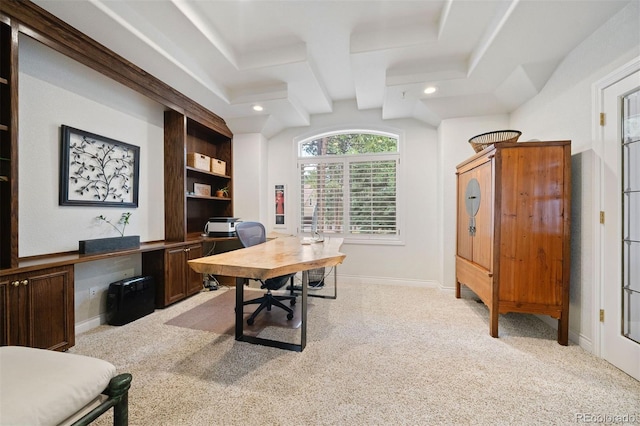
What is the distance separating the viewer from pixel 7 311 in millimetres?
1658

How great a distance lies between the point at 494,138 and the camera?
2.69 m

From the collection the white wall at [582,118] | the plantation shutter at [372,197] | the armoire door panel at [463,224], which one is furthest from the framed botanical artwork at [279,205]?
the white wall at [582,118]

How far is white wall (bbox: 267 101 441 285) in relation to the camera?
12.5 feet

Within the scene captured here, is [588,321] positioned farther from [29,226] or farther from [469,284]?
[29,226]

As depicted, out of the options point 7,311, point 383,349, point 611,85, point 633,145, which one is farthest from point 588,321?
point 7,311

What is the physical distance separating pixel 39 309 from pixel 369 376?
2.44 metres

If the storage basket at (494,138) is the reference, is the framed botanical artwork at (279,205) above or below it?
below

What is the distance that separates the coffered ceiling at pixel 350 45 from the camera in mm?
1955

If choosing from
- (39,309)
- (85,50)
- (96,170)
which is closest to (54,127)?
(96,170)

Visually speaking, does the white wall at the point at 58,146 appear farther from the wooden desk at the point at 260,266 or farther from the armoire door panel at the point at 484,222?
the armoire door panel at the point at 484,222

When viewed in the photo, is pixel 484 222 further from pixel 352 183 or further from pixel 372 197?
pixel 352 183

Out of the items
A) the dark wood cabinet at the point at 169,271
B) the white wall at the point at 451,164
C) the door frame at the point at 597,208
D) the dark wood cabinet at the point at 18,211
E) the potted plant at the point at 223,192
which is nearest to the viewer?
the dark wood cabinet at the point at 18,211

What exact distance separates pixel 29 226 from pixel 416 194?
434 centimetres

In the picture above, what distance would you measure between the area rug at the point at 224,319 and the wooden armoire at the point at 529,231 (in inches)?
78.8
